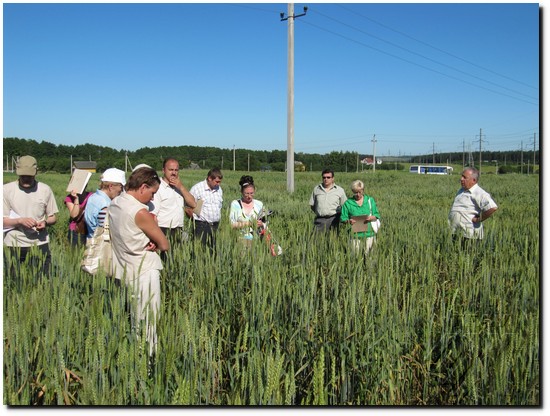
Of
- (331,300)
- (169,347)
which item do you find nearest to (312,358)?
(331,300)

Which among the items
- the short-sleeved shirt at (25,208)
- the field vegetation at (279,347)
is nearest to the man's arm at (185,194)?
the short-sleeved shirt at (25,208)

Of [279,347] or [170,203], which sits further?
[170,203]

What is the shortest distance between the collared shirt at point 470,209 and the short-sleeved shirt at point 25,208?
12.8ft

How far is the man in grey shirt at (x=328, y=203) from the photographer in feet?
19.1

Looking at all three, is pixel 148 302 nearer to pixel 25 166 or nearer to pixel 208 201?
pixel 25 166

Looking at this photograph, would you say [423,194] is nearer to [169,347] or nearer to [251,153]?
[169,347]

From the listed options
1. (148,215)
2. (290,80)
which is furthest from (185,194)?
(290,80)

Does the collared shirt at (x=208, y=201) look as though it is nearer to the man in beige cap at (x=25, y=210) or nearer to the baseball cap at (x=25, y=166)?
the man in beige cap at (x=25, y=210)

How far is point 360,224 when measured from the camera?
4.97 m

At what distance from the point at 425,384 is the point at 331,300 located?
0.81 meters

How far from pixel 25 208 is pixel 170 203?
1.30m

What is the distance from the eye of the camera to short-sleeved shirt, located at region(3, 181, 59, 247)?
3.59 m

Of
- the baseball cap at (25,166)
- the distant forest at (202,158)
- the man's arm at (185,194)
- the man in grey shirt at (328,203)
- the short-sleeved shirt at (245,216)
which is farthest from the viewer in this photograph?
the distant forest at (202,158)

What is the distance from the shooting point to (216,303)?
2994 mm
